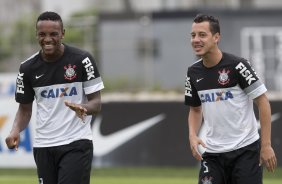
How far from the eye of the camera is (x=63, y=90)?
8.98 m

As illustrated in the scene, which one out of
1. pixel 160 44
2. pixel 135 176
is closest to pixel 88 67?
pixel 135 176

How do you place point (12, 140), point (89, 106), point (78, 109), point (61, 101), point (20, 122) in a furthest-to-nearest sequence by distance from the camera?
point (20, 122)
point (12, 140)
point (61, 101)
point (89, 106)
point (78, 109)

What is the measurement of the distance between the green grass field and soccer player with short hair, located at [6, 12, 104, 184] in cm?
710

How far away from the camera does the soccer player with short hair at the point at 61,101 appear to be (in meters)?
8.86

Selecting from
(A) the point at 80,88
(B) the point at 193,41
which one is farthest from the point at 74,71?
(B) the point at 193,41

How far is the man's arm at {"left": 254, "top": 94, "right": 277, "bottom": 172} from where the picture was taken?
337 inches

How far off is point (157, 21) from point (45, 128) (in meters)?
20.8

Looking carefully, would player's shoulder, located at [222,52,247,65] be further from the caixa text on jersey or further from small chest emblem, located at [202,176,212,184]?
small chest emblem, located at [202,176,212,184]

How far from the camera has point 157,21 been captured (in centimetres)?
2964

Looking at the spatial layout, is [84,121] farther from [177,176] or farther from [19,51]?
[19,51]

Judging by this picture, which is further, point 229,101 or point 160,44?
point 160,44

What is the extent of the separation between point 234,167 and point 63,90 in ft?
5.52

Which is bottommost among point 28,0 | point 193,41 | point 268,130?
point 28,0

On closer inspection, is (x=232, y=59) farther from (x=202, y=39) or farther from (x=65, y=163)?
(x=65, y=163)
